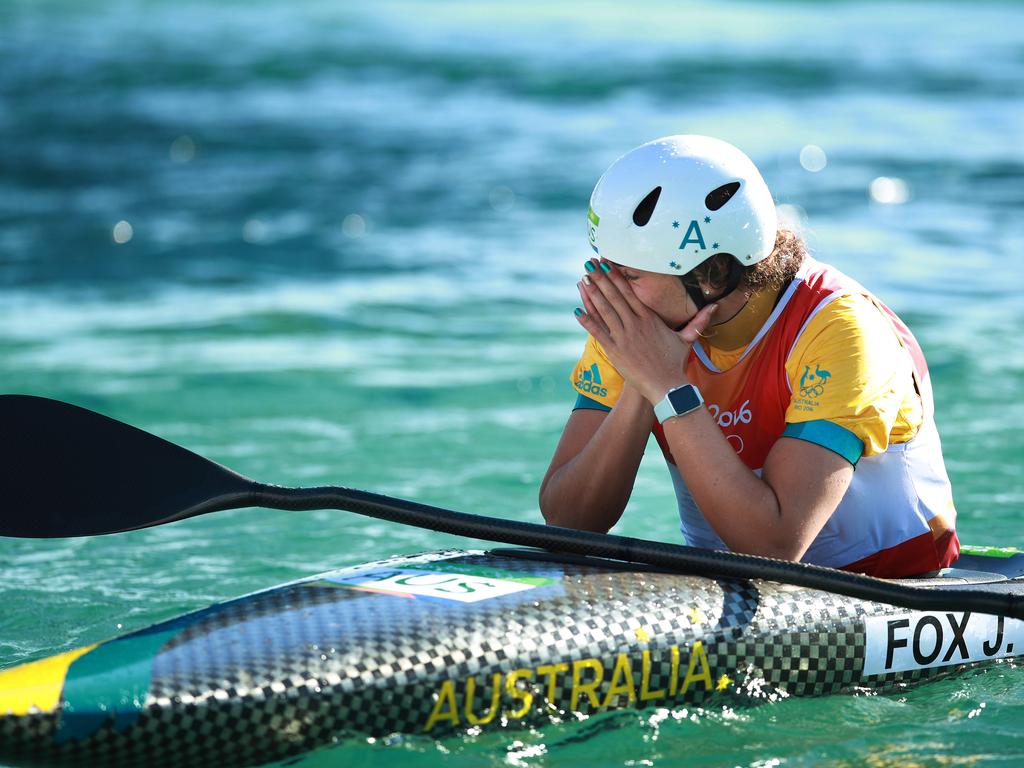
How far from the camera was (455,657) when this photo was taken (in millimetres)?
3357

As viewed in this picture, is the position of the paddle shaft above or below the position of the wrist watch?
below

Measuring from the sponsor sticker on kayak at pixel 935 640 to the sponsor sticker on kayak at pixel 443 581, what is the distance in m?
0.89

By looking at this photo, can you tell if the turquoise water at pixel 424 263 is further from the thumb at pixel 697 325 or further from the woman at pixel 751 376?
the thumb at pixel 697 325

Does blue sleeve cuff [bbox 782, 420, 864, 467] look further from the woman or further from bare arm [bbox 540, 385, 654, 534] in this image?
bare arm [bbox 540, 385, 654, 534]

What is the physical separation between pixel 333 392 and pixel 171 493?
4.43 m

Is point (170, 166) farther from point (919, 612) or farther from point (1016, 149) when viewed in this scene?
point (919, 612)

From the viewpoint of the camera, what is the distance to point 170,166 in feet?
57.9

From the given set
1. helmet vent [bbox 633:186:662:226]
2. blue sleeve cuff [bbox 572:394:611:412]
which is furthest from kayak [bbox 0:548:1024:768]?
helmet vent [bbox 633:186:662:226]

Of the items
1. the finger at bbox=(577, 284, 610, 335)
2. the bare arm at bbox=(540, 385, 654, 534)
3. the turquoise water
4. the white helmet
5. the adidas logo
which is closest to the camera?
the white helmet

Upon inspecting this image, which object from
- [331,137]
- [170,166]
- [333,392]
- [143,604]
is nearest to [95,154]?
[170,166]

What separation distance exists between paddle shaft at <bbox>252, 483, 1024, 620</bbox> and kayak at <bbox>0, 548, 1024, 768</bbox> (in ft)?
0.17

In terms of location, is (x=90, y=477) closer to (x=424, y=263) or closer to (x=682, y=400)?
(x=682, y=400)

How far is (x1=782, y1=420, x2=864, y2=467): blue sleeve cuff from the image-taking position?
357 cm

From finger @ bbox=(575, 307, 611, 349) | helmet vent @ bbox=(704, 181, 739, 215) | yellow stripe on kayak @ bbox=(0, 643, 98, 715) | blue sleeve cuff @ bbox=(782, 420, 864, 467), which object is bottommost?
yellow stripe on kayak @ bbox=(0, 643, 98, 715)
